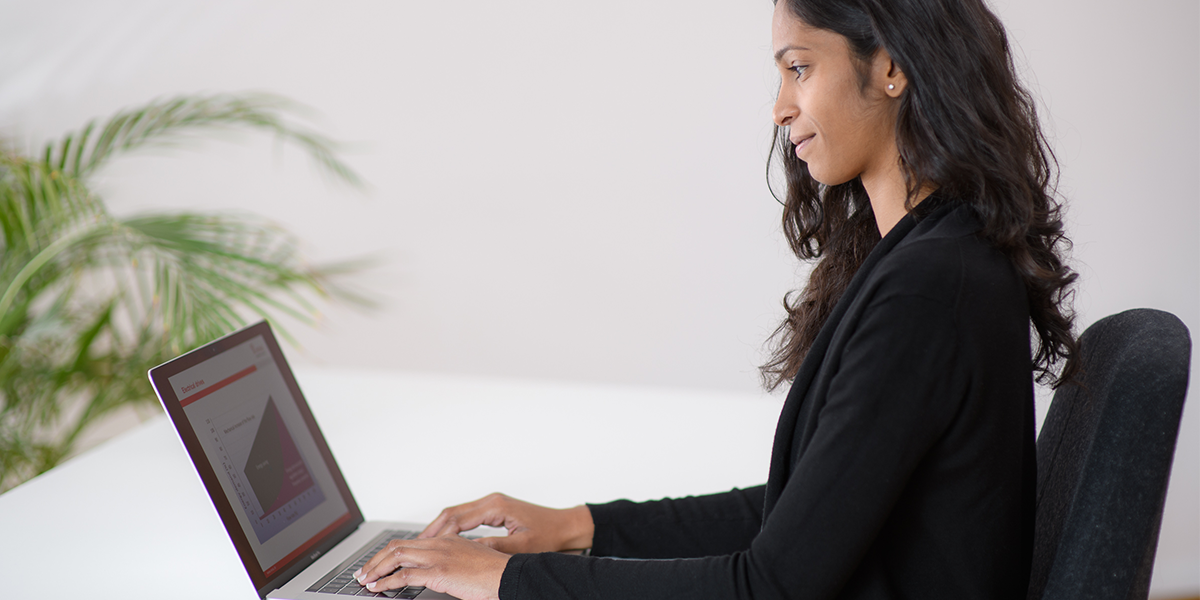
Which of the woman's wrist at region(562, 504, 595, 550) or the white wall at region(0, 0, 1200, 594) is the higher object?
the white wall at region(0, 0, 1200, 594)

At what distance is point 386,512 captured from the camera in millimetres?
1295

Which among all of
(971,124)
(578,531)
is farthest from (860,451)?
(578,531)

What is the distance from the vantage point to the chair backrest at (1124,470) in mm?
736

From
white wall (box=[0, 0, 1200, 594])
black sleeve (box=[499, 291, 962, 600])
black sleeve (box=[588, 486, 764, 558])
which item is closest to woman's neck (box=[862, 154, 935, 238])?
black sleeve (box=[499, 291, 962, 600])

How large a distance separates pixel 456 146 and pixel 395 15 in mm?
483

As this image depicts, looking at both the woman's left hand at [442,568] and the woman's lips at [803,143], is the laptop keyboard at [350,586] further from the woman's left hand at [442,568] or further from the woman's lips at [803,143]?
the woman's lips at [803,143]

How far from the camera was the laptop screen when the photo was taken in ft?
3.13

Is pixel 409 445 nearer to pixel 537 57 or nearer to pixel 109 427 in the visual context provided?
pixel 537 57

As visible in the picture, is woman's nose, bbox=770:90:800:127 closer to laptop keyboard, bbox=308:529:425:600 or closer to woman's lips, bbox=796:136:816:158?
woman's lips, bbox=796:136:816:158

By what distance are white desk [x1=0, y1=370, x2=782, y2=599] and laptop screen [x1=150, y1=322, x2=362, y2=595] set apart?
105 millimetres

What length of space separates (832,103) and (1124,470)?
426mm

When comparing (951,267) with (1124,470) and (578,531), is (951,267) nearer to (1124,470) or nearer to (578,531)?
(1124,470)

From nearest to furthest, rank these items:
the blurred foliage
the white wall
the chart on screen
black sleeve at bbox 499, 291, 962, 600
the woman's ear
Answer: black sleeve at bbox 499, 291, 962, 600 → the woman's ear → the chart on screen → the blurred foliage → the white wall

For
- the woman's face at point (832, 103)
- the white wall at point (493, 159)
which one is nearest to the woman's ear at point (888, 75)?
the woman's face at point (832, 103)
